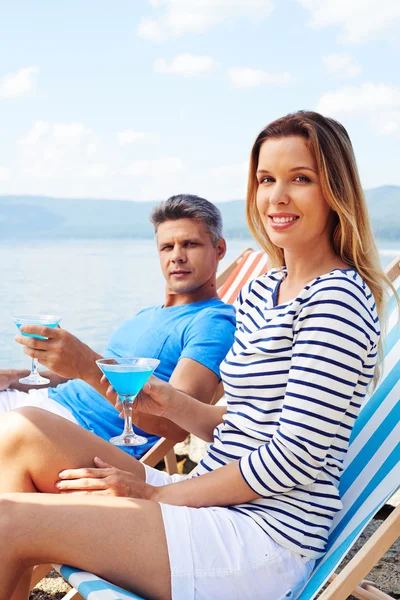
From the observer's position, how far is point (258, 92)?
178ft

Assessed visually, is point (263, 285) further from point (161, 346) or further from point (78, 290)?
point (78, 290)

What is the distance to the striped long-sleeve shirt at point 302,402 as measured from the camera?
1631 mm

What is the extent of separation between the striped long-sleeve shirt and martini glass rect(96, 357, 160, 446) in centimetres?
24

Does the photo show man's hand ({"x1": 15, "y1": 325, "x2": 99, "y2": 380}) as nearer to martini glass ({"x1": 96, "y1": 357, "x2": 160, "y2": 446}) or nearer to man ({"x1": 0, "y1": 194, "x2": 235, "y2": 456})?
man ({"x1": 0, "y1": 194, "x2": 235, "y2": 456})

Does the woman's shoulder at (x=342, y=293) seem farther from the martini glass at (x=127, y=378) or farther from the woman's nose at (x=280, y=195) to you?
the martini glass at (x=127, y=378)

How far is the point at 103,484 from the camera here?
5.77ft

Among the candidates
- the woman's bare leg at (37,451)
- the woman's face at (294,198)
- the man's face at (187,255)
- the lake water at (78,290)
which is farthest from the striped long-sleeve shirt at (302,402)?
the lake water at (78,290)

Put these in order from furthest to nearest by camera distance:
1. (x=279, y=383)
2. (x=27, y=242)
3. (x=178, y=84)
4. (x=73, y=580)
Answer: (x=178, y=84) → (x=27, y=242) → (x=279, y=383) → (x=73, y=580)

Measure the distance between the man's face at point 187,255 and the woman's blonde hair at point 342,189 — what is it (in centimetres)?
122

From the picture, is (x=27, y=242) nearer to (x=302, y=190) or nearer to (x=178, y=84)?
(x=178, y=84)

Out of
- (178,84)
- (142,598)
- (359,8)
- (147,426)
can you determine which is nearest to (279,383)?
(142,598)

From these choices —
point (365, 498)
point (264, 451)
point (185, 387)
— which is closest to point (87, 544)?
→ point (264, 451)

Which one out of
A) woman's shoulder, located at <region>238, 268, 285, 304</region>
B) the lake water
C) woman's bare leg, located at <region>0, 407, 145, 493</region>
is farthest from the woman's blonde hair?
the lake water

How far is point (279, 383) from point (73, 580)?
26.5 inches
